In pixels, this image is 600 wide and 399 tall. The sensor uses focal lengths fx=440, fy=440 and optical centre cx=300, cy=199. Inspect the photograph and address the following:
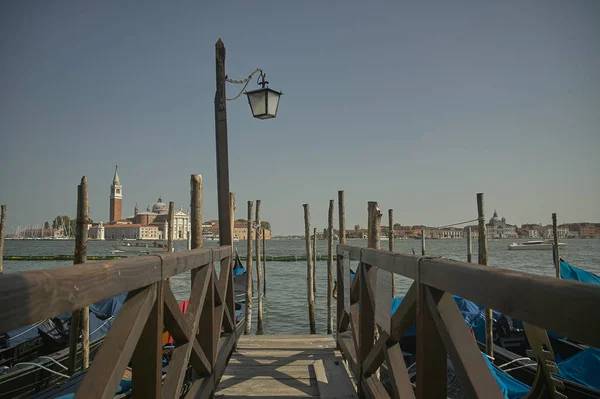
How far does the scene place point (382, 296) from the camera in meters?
2.57

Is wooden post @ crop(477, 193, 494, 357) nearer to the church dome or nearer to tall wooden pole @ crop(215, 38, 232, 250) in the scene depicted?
tall wooden pole @ crop(215, 38, 232, 250)

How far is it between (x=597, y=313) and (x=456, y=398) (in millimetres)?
3677

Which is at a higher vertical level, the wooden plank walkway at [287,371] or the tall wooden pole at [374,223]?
the tall wooden pole at [374,223]

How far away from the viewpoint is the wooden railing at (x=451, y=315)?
3.20ft

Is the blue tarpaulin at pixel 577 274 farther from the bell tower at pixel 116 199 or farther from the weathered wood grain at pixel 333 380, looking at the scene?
the bell tower at pixel 116 199

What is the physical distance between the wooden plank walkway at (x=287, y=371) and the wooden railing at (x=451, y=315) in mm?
474

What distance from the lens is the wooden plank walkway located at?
3576 mm

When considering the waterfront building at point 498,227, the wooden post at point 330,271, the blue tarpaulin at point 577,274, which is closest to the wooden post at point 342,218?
the wooden post at point 330,271

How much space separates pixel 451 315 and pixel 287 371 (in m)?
2.90

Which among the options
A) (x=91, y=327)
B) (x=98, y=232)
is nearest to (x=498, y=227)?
(x=91, y=327)

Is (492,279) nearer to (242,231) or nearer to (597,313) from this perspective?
(597,313)

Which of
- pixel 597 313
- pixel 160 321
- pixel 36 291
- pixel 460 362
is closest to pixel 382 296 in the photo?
pixel 460 362

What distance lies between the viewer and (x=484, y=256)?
763 cm

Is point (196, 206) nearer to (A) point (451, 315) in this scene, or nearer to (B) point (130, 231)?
(A) point (451, 315)
